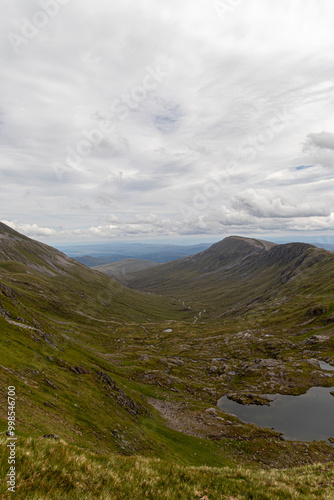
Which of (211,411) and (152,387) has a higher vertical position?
(211,411)

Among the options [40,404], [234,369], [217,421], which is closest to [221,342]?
[234,369]

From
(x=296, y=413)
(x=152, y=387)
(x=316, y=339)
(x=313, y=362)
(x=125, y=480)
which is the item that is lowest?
(x=296, y=413)

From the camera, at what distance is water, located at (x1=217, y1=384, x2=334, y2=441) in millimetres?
73812

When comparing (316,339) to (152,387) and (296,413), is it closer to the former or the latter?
(296,413)

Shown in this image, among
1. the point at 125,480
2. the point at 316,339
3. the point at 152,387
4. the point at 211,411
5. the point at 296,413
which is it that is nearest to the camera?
the point at 125,480

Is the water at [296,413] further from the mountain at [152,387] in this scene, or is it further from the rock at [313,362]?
the rock at [313,362]

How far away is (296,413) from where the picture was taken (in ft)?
278

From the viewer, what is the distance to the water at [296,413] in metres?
73.8

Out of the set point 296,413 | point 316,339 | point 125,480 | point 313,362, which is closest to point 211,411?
point 296,413

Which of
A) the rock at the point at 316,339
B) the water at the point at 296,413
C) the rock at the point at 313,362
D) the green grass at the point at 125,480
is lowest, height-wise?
the water at the point at 296,413

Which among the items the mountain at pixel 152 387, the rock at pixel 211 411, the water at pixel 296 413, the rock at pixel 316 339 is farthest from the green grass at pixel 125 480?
the rock at pixel 316 339

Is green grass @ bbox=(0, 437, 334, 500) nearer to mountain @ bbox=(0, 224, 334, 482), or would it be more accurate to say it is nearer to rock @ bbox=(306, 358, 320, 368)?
mountain @ bbox=(0, 224, 334, 482)

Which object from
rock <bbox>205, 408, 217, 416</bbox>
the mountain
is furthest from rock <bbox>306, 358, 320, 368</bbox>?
rock <bbox>205, 408, 217, 416</bbox>

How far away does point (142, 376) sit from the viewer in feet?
328
